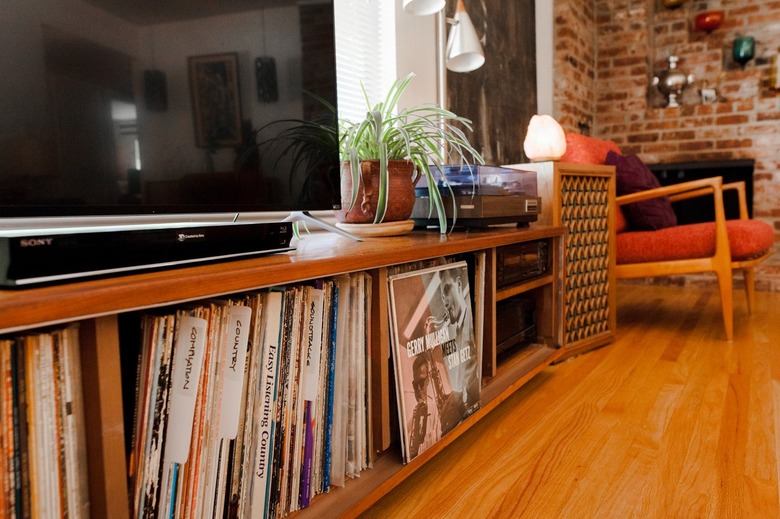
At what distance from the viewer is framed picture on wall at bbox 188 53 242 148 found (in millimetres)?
840

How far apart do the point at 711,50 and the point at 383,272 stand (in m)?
3.63

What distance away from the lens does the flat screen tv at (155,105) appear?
65 cm

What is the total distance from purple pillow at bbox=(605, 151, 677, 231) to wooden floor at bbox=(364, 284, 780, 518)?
0.60 meters

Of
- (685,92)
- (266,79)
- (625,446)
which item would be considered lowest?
(625,446)

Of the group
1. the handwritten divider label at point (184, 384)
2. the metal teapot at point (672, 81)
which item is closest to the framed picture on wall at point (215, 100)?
the handwritten divider label at point (184, 384)

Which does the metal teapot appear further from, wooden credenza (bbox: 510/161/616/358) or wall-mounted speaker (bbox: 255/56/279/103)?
wall-mounted speaker (bbox: 255/56/279/103)

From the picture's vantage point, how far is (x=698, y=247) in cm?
226

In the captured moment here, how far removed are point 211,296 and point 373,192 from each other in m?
0.73

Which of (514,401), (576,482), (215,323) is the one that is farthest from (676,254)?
(215,323)

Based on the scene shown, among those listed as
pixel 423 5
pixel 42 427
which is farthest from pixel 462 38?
pixel 42 427

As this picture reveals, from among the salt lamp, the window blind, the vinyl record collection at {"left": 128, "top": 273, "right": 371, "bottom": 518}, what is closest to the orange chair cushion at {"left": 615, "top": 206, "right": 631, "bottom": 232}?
the salt lamp

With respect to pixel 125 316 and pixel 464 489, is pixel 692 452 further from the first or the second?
pixel 125 316

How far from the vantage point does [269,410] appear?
81 cm

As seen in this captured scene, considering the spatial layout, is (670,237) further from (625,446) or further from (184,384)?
(184,384)
